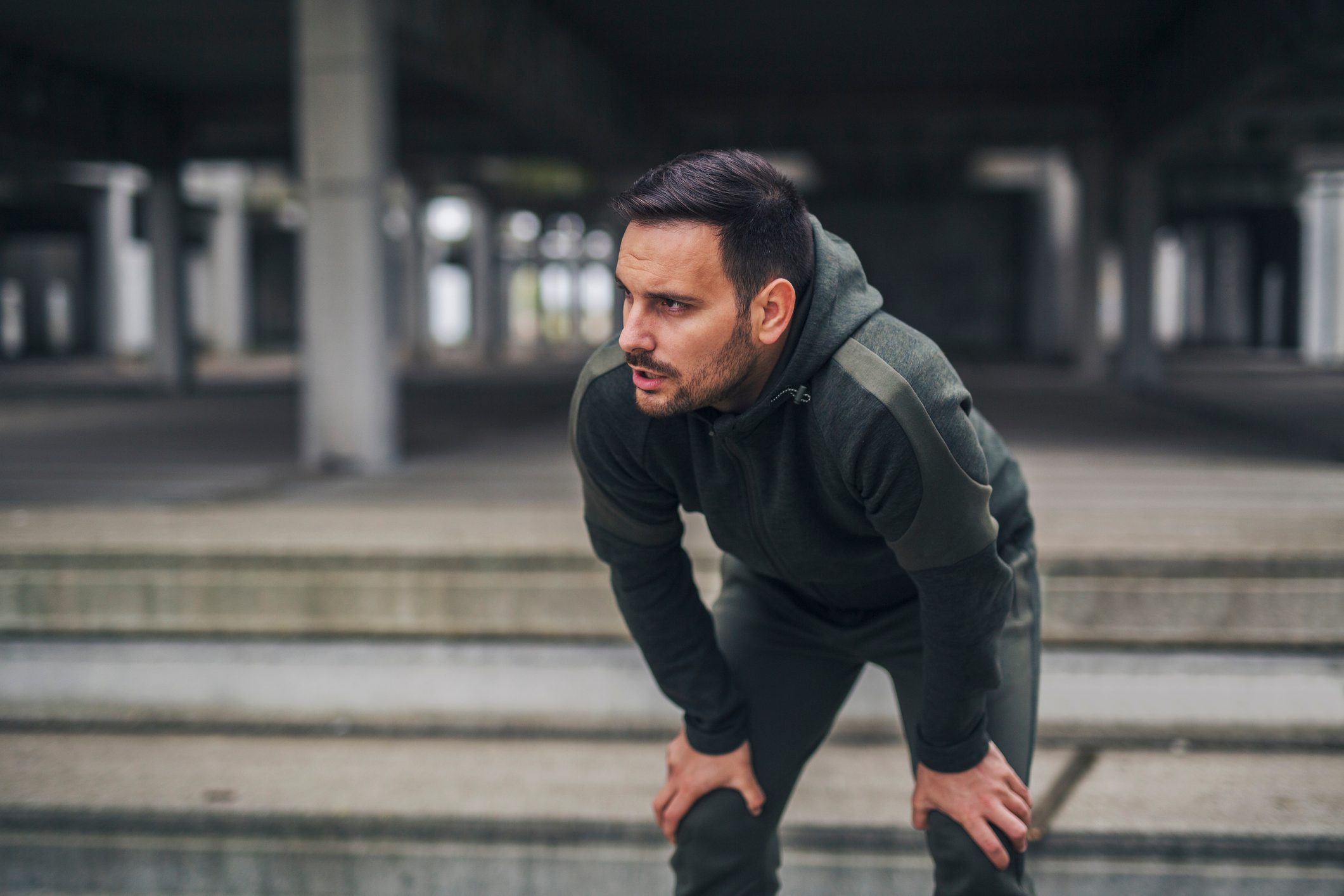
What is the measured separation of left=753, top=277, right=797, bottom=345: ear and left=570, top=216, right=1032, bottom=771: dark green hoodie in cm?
6

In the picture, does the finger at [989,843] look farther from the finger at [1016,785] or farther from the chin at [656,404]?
the chin at [656,404]

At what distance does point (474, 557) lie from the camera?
4.18 meters

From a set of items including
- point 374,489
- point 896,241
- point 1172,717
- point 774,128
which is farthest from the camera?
point 896,241

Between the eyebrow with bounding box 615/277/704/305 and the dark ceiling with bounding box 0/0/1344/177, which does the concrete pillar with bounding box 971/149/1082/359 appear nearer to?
the dark ceiling with bounding box 0/0/1344/177

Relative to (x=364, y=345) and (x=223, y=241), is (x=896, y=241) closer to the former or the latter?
(x=223, y=241)

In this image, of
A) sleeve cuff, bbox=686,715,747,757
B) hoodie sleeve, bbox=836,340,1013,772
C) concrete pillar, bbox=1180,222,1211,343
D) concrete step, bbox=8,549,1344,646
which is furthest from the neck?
concrete pillar, bbox=1180,222,1211,343

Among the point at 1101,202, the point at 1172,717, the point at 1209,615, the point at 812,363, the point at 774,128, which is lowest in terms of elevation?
the point at 1172,717

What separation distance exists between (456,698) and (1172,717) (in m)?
2.44

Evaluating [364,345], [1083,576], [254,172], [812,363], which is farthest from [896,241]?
[812,363]

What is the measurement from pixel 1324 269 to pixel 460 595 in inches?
998

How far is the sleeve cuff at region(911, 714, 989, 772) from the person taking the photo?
209cm

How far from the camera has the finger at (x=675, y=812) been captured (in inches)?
89.0

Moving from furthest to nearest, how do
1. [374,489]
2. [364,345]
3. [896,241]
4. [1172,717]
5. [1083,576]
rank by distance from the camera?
1. [896,241]
2. [364,345]
3. [374,489]
4. [1083,576]
5. [1172,717]

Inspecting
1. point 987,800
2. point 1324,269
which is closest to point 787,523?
point 987,800
